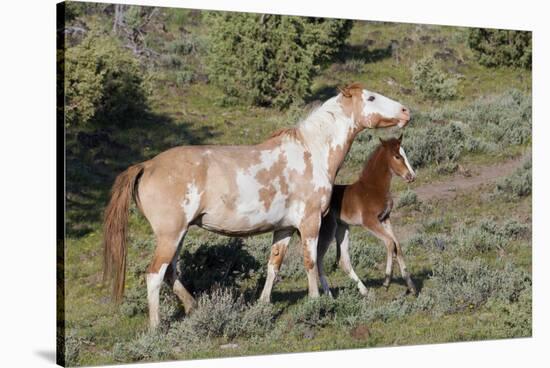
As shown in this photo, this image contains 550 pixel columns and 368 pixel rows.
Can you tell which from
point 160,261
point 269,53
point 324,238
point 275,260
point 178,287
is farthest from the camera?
point 269,53

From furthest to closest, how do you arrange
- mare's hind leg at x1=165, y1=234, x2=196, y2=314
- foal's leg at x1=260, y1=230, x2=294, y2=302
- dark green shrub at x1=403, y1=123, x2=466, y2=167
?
dark green shrub at x1=403, y1=123, x2=466, y2=167 → foal's leg at x1=260, y1=230, x2=294, y2=302 → mare's hind leg at x1=165, y1=234, x2=196, y2=314

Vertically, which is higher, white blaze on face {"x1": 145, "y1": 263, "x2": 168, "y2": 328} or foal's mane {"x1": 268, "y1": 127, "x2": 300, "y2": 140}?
foal's mane {"x1": 268, "y1": 127, "x2": 300, "y2": 140}

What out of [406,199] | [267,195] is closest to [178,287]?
[267,195]

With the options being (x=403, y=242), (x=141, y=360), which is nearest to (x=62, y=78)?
(x=141, y=360)

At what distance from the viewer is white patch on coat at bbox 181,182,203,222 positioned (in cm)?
729

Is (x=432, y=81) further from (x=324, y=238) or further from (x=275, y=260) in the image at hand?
(x=275, y=260)

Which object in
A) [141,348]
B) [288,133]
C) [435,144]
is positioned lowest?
[141,348]

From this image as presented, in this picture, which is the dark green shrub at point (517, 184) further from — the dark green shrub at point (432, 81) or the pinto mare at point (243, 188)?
the pinto mare at point (243, 188)

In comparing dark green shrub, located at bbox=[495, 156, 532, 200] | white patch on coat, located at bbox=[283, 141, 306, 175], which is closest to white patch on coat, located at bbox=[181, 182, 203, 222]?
white patch on coat, located at bbox=[283, 141, 306, 175]

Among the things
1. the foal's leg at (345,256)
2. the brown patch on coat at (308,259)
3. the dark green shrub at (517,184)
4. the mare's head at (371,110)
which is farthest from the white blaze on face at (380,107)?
the dark green shrub at (517,184)

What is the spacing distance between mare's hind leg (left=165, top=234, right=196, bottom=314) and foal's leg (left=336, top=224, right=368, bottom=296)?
71.7 inches

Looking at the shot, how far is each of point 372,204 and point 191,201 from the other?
95.1 inches

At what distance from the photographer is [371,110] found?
830 centimetres

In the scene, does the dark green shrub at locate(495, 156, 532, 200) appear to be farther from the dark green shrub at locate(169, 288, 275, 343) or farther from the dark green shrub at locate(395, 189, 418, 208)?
the dark green shrub at locate(169, 288, 275, 343)
